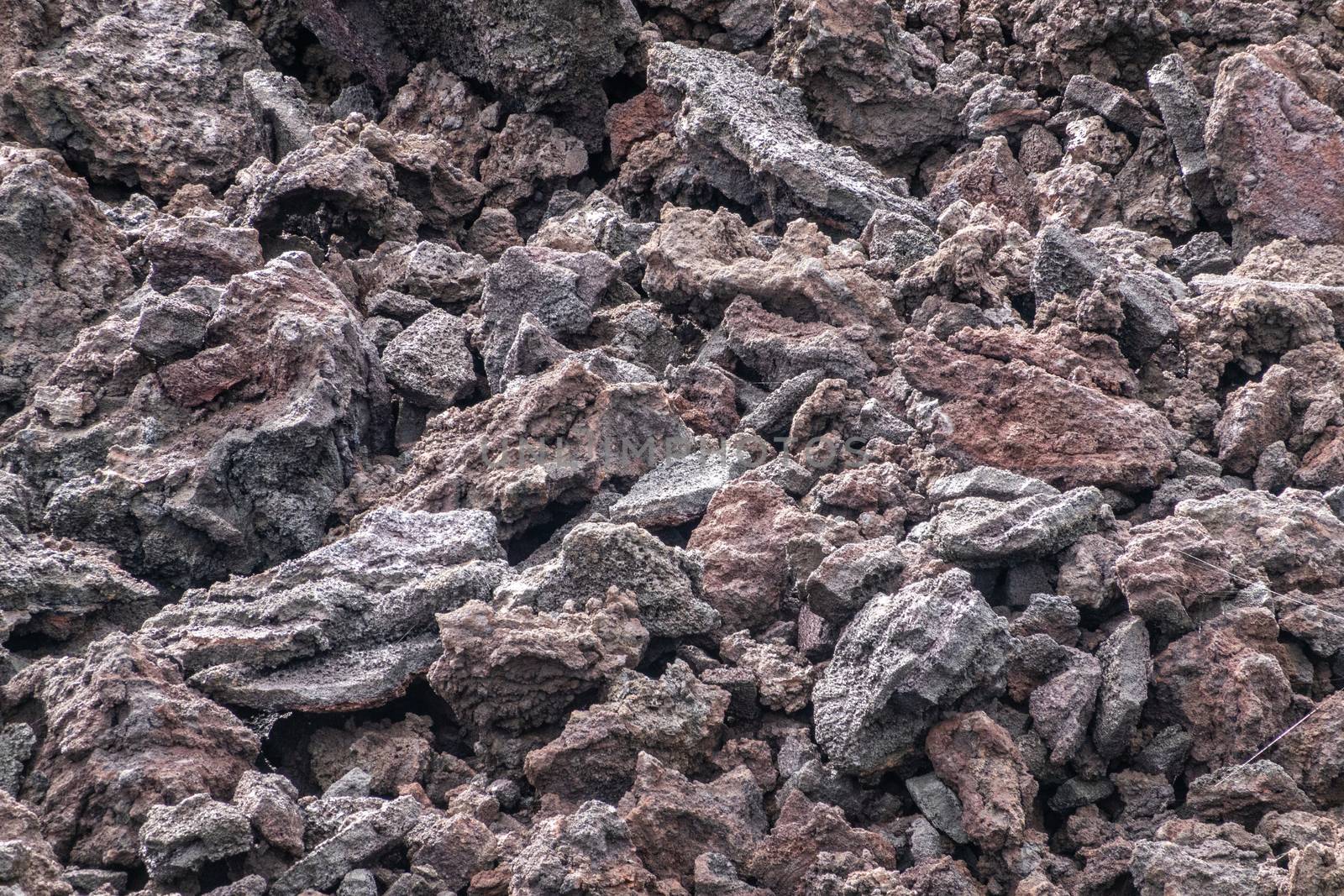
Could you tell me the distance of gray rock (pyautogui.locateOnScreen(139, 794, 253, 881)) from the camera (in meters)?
3.65

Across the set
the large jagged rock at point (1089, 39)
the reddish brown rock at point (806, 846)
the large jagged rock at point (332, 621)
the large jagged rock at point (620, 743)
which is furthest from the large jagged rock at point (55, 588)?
the large jagged rock at point (1089, 39)

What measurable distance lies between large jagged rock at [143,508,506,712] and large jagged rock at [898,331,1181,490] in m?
1.95

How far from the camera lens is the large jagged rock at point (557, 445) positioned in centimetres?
532

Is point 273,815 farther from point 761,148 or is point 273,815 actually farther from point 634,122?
point 634,122

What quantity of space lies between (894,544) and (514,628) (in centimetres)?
139

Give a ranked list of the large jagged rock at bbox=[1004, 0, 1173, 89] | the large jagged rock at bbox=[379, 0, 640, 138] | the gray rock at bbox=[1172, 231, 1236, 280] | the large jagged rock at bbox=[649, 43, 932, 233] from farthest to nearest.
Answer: the large jagged rock at bbox=[379, 0, 640, 138], the large jagged rock at bbox=[1004, 0, 1173, 89], the large jagged rock at bbox=[649, 43, 932, 233], the gray rock at bbox=[1172, 231, 1236, 280]

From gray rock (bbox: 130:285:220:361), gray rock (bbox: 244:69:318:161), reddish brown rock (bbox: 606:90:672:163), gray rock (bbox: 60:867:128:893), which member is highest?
reddish brown rock (bbox: 606:90:672:163)

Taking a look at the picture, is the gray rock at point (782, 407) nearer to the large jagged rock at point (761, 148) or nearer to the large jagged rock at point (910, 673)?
the large jagged rock at point (761, 148)

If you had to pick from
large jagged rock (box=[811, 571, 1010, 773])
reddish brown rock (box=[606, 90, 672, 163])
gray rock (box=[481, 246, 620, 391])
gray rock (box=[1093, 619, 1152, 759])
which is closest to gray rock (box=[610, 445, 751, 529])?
gray rock (box=[481, 246, 620, 391])

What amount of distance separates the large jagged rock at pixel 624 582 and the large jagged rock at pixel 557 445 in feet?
2.43

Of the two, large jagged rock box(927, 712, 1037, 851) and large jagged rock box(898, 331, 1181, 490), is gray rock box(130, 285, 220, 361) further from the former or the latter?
large jagged rock box(927, 712, 1037, 851)

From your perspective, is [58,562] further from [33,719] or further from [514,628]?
[514,628]

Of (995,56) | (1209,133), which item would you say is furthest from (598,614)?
(995,56)

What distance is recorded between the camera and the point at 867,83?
7.40 metres
